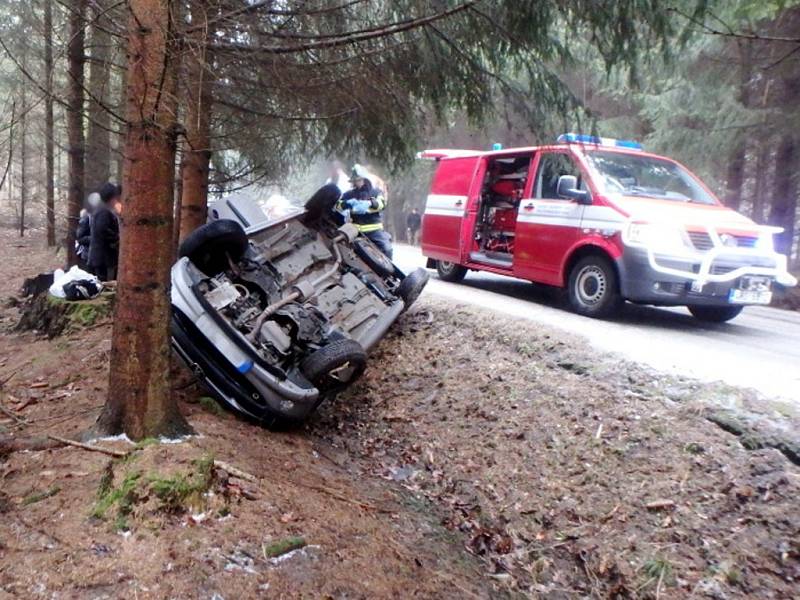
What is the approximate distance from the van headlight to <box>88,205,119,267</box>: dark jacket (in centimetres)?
605

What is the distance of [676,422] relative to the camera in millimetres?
4453

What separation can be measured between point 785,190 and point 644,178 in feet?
25.2

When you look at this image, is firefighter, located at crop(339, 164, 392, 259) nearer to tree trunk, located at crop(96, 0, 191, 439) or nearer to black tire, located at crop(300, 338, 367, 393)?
black tire, located at crop(300, 338, 367, 393)

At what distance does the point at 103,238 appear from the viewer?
7867mm

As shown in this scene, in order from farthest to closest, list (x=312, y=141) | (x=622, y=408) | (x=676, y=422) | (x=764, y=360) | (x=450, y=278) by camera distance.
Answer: (x=450, y=278), (x=312, y=141), (x=764, y=360), (x=622, y=408), (x=676, y=422)

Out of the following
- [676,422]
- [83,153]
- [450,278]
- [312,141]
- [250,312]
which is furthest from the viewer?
[450,278]

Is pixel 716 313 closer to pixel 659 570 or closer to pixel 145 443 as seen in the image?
pixel 659 570

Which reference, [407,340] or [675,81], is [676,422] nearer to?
[407,340]

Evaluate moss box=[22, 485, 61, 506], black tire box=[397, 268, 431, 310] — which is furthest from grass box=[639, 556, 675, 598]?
black tire box=[397, 268, 431, 310]

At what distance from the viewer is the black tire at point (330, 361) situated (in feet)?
16.4

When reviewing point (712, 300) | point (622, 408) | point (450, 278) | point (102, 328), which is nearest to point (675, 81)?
point (450, 278)

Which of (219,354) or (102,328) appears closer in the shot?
(219,354)

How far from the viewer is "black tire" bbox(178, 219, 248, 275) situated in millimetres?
5660

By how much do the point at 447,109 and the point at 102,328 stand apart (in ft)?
14.5
